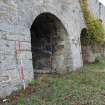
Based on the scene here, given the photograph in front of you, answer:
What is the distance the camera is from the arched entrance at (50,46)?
31.1 ft

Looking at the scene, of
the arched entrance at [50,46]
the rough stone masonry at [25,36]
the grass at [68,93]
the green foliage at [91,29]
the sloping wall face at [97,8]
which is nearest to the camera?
the grass at [68,93]

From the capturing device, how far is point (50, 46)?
9695mm

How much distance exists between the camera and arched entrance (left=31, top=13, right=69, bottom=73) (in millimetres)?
9466

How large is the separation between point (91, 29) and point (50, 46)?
338 cm

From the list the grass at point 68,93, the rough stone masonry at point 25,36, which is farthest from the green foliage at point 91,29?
the grass at point 68,93

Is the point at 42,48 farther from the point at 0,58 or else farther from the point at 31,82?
the point at 0,58

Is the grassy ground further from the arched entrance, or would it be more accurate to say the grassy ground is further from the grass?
the arched entrance

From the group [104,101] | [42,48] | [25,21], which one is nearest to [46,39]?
[42,48]

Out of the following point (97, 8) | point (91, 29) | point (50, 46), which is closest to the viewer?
point (50, 46)

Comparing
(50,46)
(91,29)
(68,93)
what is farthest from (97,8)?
(68,93)

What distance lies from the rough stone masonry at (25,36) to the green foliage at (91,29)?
89.4 inches

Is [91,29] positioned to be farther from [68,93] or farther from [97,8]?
[68,93]

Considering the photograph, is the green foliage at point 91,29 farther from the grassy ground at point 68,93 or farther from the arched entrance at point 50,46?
the grassy ground at point 68,93

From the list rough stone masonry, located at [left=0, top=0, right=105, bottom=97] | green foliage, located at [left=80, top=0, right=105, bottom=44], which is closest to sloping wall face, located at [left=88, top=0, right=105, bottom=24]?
green foliage, located at [left=80, top=0, right=105, bottom=44]
